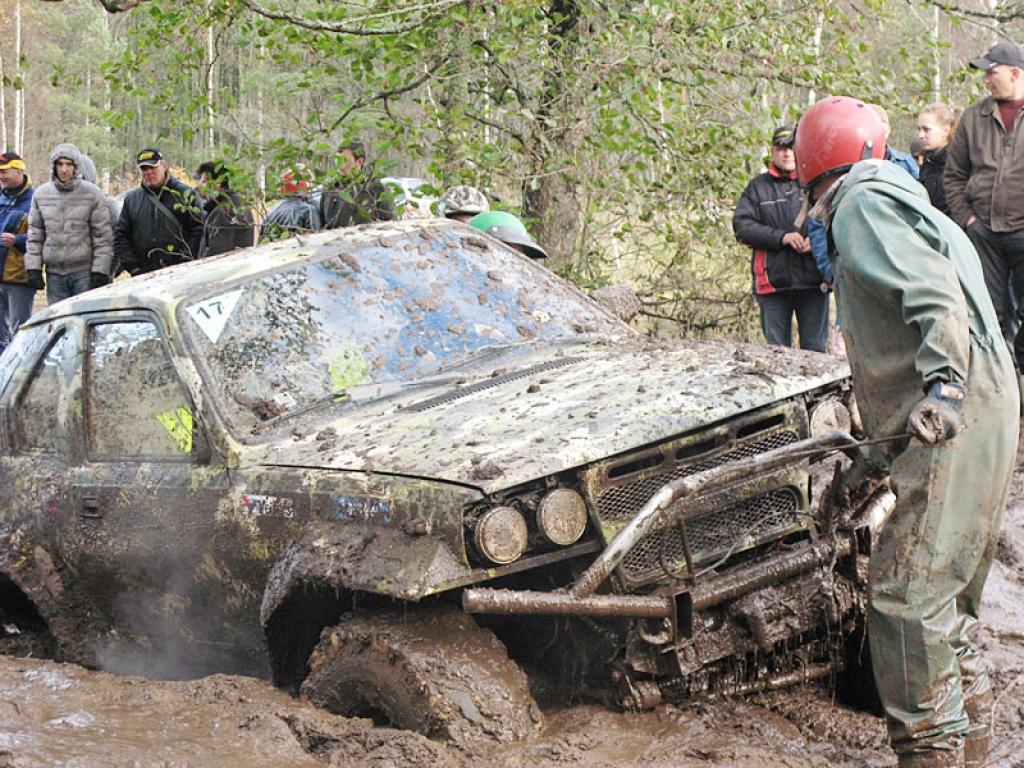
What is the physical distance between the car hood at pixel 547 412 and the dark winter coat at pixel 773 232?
3379 millimetres

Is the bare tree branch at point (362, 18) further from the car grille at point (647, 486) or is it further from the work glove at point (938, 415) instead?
the work glove at point (938, 415)

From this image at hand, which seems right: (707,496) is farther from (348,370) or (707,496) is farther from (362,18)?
(362,18)

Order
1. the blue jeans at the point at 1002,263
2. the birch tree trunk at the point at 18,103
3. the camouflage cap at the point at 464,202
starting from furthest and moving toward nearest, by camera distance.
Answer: the birch tree trunk at the point at 18,103 → the camouflage cap at the point at 464,202 → the blue jeans at the point at 1002,263

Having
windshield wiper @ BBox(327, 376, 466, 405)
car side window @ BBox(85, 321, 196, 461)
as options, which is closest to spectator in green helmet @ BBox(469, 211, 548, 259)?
windshield wiper @ BBox(327, 376, 466, 405)

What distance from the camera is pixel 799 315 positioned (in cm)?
840

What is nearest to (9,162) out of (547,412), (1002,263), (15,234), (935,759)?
(15,234)

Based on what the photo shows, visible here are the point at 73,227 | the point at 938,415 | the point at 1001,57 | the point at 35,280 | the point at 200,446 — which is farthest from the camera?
the point at 35,280

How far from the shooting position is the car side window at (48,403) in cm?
517

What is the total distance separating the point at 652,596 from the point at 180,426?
77.8 inches

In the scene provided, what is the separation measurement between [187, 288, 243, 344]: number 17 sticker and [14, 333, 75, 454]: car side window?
2.36 feet

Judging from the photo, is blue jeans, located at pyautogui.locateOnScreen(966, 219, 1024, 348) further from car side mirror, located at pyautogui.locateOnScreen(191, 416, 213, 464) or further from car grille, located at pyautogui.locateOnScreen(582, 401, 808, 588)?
car side mirror, located at pyautogui.locateOnScreen(191, 416, 213, 464)

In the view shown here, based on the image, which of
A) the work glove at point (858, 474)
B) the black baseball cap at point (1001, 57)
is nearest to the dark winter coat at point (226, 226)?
the black baseball cap at point (1001, 57)

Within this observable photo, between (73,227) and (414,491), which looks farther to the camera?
(73,227)

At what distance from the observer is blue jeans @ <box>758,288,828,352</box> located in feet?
27.3
